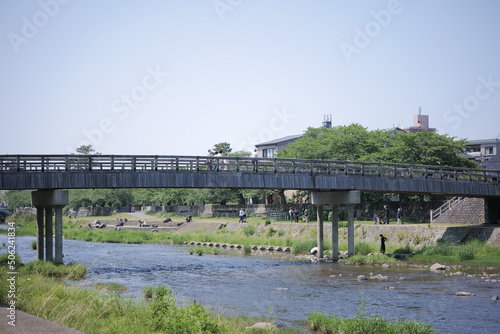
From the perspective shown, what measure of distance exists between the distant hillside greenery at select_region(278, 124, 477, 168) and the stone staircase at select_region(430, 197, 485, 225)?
36.5 feet

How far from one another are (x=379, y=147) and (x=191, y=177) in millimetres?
42000

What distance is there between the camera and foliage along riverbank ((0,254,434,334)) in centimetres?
1738

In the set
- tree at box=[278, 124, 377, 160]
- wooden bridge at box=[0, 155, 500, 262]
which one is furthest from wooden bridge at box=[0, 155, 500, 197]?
tree at box=[278, 124, 377, 160]

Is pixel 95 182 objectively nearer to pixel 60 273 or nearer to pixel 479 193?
pixel 60 273

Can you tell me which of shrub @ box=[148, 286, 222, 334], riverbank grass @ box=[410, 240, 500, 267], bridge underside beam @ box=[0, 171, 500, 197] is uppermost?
bridge underside beam @ box=[0, 171, 500, 197]

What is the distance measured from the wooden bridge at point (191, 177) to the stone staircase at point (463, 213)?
4.33 meters

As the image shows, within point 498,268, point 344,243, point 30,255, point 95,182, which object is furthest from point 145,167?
point 498,268

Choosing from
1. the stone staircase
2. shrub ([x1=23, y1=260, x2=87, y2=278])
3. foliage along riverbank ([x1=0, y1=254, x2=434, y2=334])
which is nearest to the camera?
foliage along riverbank ([x1=0, y1=254, x2=434, y2=334])

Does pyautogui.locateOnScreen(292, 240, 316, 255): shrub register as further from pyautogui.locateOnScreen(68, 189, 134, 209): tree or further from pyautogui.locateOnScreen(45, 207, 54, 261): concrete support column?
pyautogui.locateOnScreen(68, 189, 134, 209): tree

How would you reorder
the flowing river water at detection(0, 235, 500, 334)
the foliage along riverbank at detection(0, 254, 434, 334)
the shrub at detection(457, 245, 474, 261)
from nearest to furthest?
the foliage along riverbank at detection(0, 254, 434, 334), the flowing river water at detection(0, 235, 500, 334), the shrub at detection(457, 245, 474, 261)

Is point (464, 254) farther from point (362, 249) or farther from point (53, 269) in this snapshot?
point (53, 269)

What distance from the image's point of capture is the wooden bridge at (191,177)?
3844cm

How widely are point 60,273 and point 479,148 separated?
105391 millimetres

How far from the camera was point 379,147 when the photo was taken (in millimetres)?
78938
